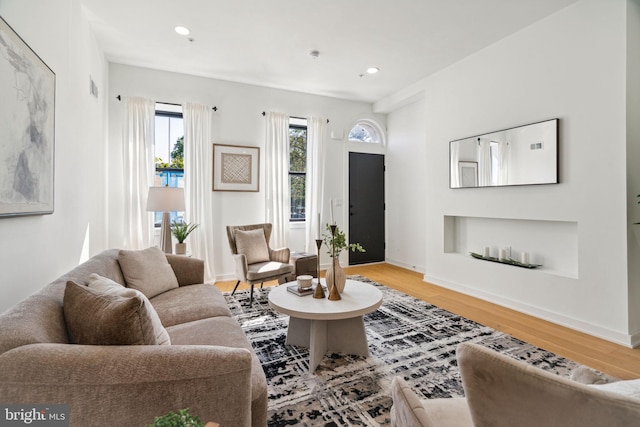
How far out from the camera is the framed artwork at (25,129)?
138 cm

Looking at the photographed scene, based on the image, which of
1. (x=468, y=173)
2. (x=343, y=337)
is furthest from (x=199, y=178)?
(x=468, y=173)

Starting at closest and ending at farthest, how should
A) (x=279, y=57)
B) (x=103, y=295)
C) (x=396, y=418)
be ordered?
(x=396, y=418) < (x=103, y=295) < (x=279, y=57)

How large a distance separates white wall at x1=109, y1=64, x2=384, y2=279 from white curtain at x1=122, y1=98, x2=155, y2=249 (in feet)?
0.36

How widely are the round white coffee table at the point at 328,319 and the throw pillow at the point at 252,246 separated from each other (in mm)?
1221

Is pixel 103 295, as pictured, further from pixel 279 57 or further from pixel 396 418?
pixel 279 57

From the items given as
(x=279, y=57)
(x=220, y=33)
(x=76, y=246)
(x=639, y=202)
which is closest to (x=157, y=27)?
(x=220, y=33)

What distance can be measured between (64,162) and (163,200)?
1.12 metres

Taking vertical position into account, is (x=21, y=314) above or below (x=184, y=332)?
above

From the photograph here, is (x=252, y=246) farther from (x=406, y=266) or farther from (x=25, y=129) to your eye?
(x=406, y=266)

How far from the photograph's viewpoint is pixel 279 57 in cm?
373

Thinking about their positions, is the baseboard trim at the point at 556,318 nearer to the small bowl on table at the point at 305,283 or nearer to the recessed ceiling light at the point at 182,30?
the small bowl on table at the point at 305,283

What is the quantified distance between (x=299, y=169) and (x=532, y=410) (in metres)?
4.67

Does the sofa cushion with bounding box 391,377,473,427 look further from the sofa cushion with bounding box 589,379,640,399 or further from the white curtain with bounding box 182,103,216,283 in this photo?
the white curtain with bounding box 182,103,216,283

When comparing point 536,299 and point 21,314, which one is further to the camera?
point 536,299
